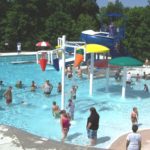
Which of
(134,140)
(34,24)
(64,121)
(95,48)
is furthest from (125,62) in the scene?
(34,24)

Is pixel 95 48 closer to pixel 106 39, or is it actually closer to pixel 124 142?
pixel 106 39

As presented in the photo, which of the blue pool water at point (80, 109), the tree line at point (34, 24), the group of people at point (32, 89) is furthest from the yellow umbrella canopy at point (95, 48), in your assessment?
the tree line at point (34, 24)

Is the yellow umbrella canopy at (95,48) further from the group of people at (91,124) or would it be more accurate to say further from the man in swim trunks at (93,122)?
the man in swim trunks at (93,122)

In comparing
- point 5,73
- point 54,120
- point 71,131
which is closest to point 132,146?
point 71,131

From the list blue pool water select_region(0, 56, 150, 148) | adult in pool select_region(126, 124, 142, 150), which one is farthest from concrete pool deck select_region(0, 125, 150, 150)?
blue pool water select_region(0, 56, 150, 148)

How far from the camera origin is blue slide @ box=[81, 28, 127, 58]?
21.0 metres

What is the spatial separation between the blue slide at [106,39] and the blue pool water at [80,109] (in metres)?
2.27

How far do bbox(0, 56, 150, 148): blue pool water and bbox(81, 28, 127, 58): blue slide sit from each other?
7.46 ft

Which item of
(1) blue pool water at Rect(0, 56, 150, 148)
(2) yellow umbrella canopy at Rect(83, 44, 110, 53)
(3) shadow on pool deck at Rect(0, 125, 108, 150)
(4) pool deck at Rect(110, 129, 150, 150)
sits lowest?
(1) blue pool water at Rect(0, 56, 150, 148)

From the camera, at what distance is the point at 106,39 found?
70.2 ft

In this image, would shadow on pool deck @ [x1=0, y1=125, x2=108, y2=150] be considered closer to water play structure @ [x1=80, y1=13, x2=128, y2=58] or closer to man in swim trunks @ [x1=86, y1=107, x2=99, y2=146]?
man in swim trunks @ [x1=86, y1=107, x2=99, y2=146]

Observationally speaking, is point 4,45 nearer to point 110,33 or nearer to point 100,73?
point 100,73

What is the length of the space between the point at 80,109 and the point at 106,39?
187 inches

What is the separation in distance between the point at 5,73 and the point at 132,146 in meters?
20.9
